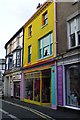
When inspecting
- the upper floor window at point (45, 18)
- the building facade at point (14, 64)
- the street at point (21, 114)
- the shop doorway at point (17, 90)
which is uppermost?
the upper floor window at point (45, 18)

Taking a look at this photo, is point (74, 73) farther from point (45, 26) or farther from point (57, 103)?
point (45, 26)

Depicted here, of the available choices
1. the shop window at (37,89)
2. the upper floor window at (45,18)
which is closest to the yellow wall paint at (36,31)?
the upper floor window at (45,18)

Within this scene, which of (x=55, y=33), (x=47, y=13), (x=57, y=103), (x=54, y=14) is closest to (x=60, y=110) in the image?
(x=57, y=103)

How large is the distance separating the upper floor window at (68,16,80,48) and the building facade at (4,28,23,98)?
573 inches

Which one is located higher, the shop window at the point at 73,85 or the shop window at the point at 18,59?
the shop window at the point at 18,59

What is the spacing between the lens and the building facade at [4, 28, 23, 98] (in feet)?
109

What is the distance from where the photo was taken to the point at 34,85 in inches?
1017

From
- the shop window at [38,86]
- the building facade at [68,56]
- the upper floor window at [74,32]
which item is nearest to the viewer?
the building facade at [68,56]

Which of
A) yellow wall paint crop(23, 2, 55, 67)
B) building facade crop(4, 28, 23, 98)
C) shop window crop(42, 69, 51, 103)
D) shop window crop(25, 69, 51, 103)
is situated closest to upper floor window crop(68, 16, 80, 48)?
yellow wall paint crop(23, 2, 55, 67)

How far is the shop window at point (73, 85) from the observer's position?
17.2 m

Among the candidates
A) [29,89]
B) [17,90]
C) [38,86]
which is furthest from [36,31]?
[17,90]

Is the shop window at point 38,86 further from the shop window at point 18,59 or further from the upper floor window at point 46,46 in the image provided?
the shop window at point 18,59

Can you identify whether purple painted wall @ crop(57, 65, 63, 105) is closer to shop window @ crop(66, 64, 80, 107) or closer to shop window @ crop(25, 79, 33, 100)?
shop window @ crop(66, 64, 80, 107)

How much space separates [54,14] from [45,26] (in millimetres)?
2473
